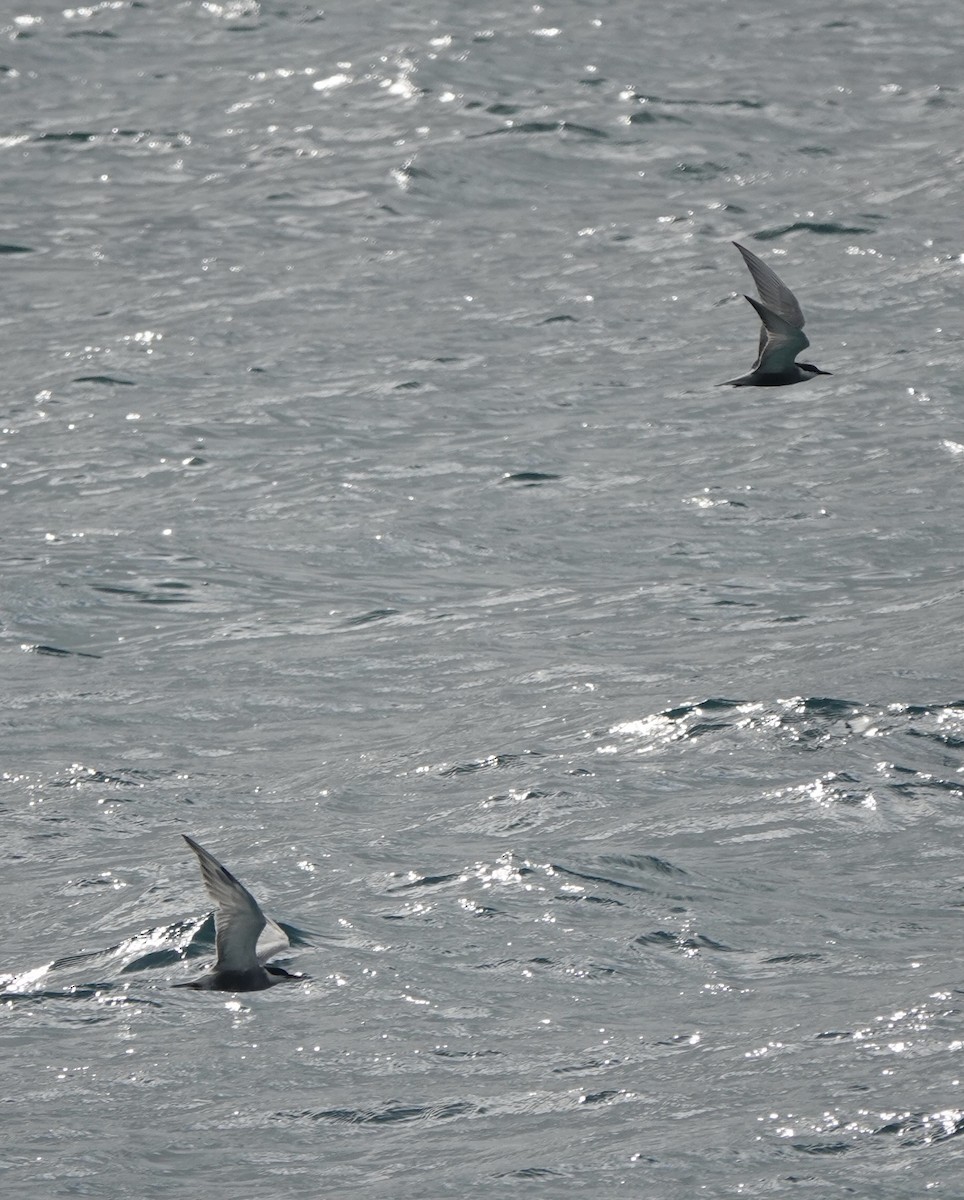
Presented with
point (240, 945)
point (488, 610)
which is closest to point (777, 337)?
point (240, 945)

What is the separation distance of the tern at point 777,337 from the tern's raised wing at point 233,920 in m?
6.93

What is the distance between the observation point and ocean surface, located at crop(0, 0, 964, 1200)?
1922cm

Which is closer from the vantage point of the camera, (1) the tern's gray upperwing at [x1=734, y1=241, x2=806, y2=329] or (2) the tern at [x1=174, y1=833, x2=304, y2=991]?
(2) the tern at [x1=174, y1=833, x2=304, y2=991]

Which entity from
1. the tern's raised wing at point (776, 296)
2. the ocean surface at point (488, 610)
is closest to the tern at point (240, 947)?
the ocean surface at point (488, 610)

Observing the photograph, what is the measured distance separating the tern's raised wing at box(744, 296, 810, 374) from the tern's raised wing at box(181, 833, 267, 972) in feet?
25.5

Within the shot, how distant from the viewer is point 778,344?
66.6 feet

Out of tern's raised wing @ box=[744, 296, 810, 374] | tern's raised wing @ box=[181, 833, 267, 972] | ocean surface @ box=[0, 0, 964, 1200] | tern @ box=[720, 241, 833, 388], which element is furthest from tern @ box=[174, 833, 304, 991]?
tern's raised wing @ box=[744, 296, 810, 374]

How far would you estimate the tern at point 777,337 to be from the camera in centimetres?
1961

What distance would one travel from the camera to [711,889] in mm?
22000

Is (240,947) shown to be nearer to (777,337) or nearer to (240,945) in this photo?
(240,945)

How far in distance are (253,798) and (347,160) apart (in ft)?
77.1

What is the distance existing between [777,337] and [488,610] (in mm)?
8812

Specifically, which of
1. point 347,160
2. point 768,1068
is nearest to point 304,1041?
point 768,1068

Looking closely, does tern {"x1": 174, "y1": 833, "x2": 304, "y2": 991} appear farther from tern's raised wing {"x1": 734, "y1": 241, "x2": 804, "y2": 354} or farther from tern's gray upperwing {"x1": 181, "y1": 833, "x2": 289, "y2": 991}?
tern's raised wing {"x1": 734, "y1": 241, "x2": 804, "y2": 354}
